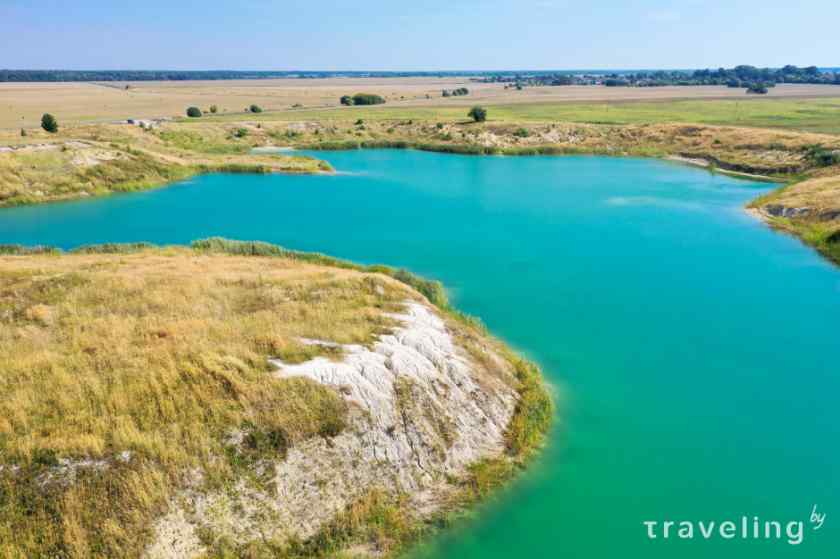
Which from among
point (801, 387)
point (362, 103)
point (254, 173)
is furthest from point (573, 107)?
point (801, 387)

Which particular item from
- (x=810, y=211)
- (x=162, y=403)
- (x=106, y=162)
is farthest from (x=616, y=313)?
A: (x=106, y=162)

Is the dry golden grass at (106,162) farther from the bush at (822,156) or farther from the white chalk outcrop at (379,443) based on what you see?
the bush at (822,156)

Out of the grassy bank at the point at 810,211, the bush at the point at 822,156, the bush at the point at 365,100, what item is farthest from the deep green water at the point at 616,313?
the bush at the point at 365,100

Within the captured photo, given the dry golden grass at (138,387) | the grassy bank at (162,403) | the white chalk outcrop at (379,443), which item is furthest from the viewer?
the white chalk outcrop at (379,443)

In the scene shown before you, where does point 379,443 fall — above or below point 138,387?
below

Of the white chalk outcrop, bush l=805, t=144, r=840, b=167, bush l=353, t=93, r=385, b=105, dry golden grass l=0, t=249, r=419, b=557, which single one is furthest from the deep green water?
bush l=353, t=93, r=385, b=105

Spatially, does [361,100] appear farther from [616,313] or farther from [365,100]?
[616,313]

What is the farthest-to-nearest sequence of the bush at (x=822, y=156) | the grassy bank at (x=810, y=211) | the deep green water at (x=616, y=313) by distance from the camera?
the bush at (x=822, y=156)
the grassy bank at (x=810, y=211)
the deep green water at (x=616, y=313)

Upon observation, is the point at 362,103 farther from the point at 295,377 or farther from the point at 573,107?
the point at 295,377
